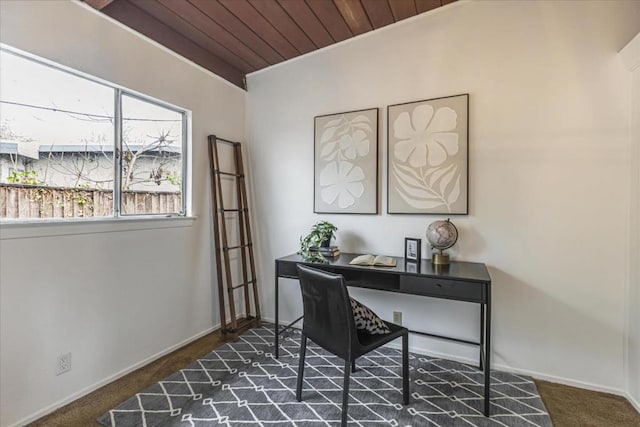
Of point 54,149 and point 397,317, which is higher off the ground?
point 54,149

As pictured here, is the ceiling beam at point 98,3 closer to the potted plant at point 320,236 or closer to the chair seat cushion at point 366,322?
the potted plant at point 320,236

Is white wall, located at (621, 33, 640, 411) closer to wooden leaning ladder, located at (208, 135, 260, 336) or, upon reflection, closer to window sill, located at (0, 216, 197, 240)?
wooden leaning ladder, located at (208, 135, 260, 336)

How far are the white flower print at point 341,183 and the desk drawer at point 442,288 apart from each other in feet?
3.17

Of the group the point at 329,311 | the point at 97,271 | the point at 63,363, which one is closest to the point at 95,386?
the point at 63,363

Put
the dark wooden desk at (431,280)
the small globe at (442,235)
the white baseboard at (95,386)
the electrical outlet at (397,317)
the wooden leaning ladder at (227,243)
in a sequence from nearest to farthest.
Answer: the white baseboard at (95,386), the dark wooden desk at (431,280), the small globe at (442,235), the electrical outlet at (397,317), the wooden leaning ladder at (227,243)

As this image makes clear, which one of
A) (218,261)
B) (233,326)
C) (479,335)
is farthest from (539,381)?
(218,261)

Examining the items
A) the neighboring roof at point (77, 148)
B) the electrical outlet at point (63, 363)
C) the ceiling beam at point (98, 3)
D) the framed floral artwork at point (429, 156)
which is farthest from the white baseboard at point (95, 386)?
the ceiling beam at point (98, 3)

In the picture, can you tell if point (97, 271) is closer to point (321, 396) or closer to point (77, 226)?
point (77, 226)

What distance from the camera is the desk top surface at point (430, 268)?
2.00 metres

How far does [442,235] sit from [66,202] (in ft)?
8.21

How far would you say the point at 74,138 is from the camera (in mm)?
2018

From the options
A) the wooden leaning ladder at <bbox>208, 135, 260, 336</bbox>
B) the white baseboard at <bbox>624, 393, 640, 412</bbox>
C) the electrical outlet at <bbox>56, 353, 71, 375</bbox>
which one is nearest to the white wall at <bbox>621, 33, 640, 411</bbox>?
the white baseboard at <bbox>624, 393, 640, 412</bbox>

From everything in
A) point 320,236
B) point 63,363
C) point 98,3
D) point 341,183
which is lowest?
point 63,363

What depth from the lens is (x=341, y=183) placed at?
2.91m
